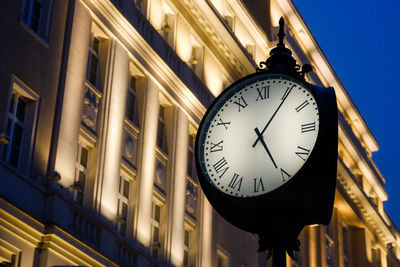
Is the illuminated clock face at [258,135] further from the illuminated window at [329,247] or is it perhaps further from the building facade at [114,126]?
the illuminated window at [329,247]

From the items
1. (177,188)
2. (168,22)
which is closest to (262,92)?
(177,188)

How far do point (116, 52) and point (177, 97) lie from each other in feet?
12.7

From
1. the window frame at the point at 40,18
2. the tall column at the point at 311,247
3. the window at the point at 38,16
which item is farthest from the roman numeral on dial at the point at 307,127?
the tall column at the point at 311,247

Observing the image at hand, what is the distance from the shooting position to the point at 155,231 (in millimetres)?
23078

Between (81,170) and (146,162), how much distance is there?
3.41m

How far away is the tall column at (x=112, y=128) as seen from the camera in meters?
20.3

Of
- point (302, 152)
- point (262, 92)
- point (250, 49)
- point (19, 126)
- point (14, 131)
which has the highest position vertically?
point (250, 49)

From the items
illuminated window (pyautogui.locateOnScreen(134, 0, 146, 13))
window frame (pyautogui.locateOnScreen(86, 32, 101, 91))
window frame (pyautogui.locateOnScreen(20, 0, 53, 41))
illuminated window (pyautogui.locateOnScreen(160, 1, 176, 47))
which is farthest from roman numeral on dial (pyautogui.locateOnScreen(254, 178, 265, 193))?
illuminated window (pyautogui.locateOnScreen(160, 1, 176, 47))

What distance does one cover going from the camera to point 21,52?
17516mm

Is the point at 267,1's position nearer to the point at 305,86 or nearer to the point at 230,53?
the point at 230,53

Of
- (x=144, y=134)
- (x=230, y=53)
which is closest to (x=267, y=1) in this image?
(x=230, y=53)

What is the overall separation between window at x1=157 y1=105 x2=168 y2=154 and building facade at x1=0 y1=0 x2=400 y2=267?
0.14 feet

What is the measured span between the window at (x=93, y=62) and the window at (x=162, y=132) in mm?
3848

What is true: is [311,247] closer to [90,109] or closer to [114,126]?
[114,126]
